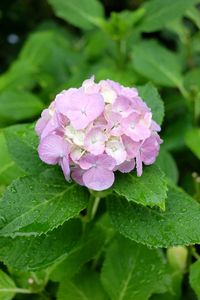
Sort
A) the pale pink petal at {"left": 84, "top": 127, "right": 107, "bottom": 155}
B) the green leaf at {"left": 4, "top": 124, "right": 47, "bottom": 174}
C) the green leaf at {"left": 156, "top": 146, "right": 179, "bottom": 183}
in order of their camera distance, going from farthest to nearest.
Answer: the green leaf at {"left": 156, "top": 146, "right": 179, "bottom": 183}
the green leaf at {"left": 4, "top": 124, "right": 47, "bottom": 174}
the pale pink petal at {"left": 84, "top": 127, "right": 107, "bottom": 155}

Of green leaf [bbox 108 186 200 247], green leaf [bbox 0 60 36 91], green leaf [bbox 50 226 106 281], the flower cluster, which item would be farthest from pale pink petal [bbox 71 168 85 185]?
green leaf [bbox 0 60 36 91]

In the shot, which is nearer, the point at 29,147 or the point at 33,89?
the point at 29,147

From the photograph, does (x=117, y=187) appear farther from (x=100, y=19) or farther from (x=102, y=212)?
(x=100, y=19)

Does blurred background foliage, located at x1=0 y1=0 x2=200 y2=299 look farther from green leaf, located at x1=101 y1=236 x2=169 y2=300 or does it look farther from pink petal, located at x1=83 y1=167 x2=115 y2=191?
pink petal, located at x1=83 y1=167 x2=115 y2=191

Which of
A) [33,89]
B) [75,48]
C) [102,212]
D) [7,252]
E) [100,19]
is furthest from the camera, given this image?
[75,48]

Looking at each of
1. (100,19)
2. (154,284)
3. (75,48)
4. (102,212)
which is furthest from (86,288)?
(75,48)

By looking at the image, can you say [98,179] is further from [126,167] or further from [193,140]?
[193,140]
